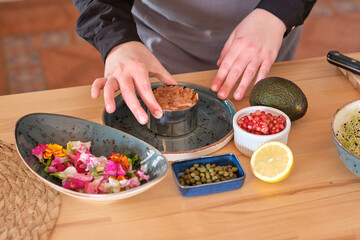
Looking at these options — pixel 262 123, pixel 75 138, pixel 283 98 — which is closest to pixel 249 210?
pixel 262 123

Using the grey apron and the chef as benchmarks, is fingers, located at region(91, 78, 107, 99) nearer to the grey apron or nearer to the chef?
the chef

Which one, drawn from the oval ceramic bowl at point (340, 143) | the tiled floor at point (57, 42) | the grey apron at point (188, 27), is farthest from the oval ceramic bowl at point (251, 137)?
the tiled floor at point (57, 42)

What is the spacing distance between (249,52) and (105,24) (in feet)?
1.52

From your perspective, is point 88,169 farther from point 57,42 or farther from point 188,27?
point 57,42

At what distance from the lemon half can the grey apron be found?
0.74m

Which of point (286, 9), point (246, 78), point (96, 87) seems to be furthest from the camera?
point (286, 9)

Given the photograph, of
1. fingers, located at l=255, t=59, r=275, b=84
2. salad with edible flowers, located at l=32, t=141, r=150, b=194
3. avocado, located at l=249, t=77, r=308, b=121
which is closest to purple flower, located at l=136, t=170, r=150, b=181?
salad with edible flowers, located at l=32, t=141, r=150, b=194

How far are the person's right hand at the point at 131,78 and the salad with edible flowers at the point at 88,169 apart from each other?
0.46ft

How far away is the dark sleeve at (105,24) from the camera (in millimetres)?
1360

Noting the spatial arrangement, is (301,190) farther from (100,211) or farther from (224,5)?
(224,5)

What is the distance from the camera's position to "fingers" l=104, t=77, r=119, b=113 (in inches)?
44.7

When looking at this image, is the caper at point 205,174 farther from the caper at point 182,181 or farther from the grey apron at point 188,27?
the grey apron at point 188,27

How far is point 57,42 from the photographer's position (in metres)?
3.59

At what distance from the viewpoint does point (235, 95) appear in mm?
1322
